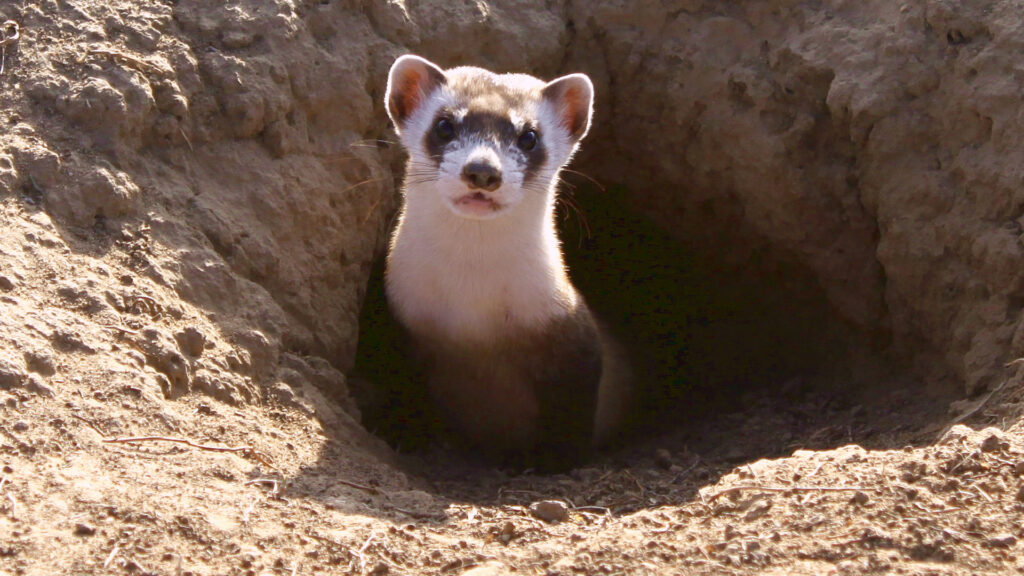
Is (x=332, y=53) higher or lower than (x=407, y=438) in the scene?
higher

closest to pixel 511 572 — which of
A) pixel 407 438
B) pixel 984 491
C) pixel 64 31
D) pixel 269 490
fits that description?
pixel 269 490

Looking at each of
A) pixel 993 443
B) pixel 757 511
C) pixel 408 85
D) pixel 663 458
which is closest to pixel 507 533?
pixel 757 511

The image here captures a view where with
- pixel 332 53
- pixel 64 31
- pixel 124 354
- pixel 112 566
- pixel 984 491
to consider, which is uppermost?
pixel 332 53

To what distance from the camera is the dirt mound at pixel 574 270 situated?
299 cm

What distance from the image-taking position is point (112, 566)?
105 inches

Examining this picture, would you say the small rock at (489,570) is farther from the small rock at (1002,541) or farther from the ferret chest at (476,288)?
the ferret chest at (476,288)

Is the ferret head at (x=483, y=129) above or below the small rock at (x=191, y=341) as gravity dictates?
above

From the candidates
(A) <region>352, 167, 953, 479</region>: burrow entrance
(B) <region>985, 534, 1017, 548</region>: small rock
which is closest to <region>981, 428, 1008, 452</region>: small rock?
(B) <region>985, 534, 1017, 548</region>: small rock

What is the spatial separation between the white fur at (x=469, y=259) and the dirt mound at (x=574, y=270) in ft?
1.76

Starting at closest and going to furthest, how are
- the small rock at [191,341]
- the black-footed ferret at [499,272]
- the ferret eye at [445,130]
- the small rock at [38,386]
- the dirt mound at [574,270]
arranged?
the dirt mound at [574,270], the small rock at [38,386], the small rock at [191,341], the ferret eye at [445,130], the black-footed ferret at [499,272]

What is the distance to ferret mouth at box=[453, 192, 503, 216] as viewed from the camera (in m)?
4.21

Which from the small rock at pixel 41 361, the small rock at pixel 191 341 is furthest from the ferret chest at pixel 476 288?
the small rock at pixel 41 361

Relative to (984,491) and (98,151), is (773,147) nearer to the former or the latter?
(984,491)

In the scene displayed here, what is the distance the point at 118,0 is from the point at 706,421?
13.4 feet
